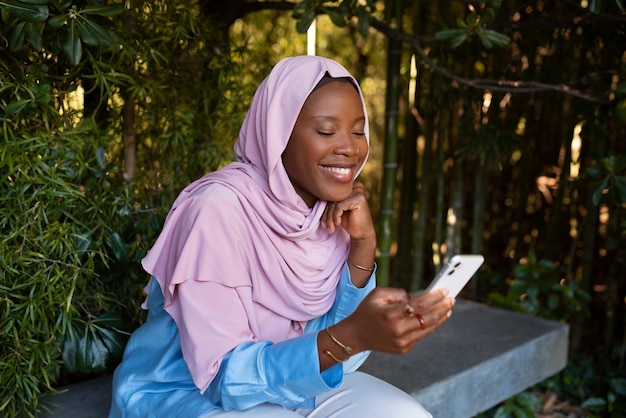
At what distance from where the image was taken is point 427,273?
4430 mm

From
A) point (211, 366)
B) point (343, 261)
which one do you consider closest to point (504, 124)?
point (343, 261)

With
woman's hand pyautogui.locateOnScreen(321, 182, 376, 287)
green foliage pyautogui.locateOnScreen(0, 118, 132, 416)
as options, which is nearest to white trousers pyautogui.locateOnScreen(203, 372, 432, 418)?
woman's hand pyautogui.locateOnScreen(321, 182, 376, 287)

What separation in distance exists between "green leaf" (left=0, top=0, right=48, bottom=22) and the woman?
54cm

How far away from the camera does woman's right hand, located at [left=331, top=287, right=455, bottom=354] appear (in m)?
1.22

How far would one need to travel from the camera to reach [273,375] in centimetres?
133

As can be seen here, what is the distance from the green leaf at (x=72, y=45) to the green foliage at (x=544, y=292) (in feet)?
7.67

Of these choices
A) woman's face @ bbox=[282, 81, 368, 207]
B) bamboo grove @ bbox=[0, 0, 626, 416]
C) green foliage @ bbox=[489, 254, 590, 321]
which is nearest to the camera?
woman's face @ bbox=[282, 81, 368, 207]

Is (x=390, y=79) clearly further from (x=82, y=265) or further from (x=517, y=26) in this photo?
(x=82, y=265)

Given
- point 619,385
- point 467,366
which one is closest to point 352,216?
point 467,366

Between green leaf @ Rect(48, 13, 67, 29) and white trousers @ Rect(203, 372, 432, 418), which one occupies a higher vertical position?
green leaf @ Rect(48, 13, 67, 29)

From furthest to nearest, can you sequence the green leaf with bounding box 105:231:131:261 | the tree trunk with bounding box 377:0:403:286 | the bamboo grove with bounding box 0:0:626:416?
the tree trunk with bounding box 377:0:403:286, the green leaf with bounding box 105:231:131:261, the bamboo grove with bounding box 0:0:626:416

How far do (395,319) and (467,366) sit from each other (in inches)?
53.3

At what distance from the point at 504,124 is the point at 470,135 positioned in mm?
627

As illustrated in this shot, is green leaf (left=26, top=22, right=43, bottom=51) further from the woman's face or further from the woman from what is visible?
the woman's face
